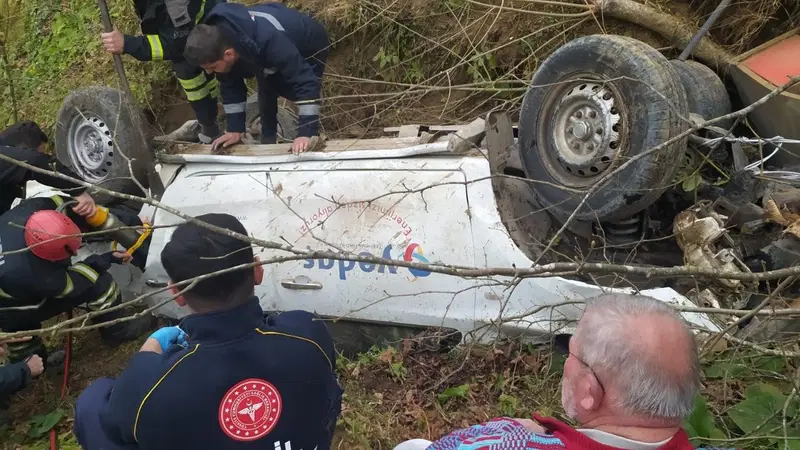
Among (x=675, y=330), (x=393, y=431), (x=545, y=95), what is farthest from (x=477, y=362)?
(x=675, y=330)

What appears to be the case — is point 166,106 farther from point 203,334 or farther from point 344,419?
point 203,334

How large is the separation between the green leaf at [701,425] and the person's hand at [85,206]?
10.7ft

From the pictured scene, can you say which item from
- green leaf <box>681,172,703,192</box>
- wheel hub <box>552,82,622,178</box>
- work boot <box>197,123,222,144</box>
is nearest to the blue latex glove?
wheel hub <box>552,82,622,178</box>

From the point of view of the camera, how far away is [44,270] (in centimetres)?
341

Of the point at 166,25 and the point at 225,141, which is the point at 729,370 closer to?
the point at 225,141

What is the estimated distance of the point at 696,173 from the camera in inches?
105

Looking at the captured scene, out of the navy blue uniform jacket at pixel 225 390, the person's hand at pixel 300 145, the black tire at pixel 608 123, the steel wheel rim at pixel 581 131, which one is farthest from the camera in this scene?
the person's hand at pixel 300 145

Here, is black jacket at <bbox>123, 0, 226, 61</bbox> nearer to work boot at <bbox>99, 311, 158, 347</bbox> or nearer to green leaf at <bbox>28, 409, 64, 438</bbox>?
work boot at <bbox>99, 311, 158, 347</bbox>

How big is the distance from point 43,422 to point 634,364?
3.55 metres

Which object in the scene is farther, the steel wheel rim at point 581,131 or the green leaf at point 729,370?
the green leaf at point 729,370

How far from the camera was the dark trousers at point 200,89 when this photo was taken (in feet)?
14.3

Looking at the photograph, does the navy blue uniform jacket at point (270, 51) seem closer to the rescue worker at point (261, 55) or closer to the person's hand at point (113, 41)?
the rescue worker at point (261, 55)

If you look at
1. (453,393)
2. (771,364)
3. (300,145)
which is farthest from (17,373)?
(771,364)

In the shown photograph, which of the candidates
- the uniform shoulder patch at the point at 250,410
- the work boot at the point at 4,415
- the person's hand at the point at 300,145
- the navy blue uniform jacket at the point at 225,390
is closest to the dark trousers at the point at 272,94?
the person's hand at the point at 300,145
